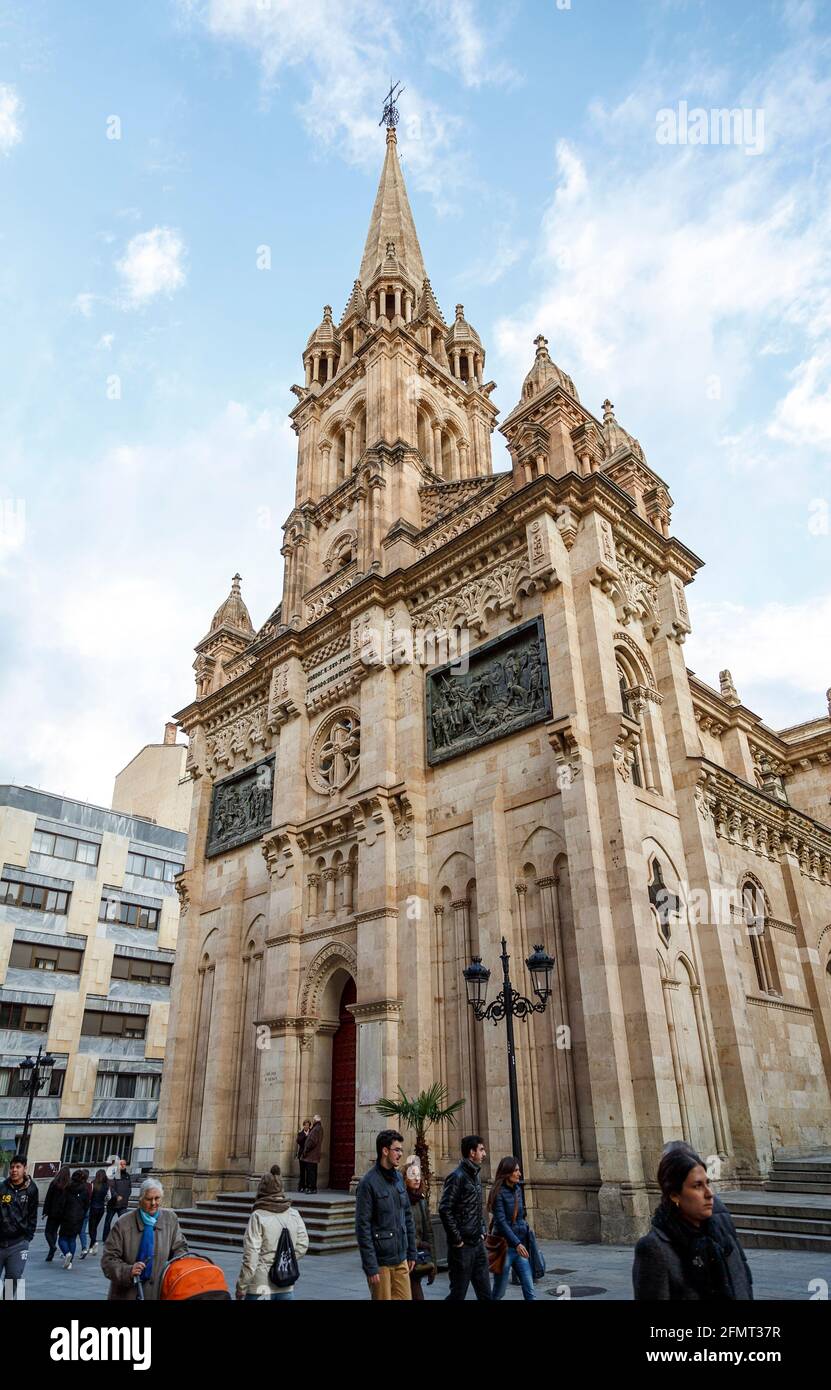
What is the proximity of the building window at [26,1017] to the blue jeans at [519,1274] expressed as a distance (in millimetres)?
36423

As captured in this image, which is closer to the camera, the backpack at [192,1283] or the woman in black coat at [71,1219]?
the backpack at [192,1283]

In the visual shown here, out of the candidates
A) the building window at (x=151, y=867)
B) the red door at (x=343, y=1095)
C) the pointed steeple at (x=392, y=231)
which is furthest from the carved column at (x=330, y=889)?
the building window at (x=151, y=867)

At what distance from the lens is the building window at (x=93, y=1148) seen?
38781 millimetres

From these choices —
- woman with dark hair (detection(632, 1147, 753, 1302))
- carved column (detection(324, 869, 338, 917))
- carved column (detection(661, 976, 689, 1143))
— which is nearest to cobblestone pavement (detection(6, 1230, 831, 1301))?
carved column (detection(661, 976, 689, 1143))

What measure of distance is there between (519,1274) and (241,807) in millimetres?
20238

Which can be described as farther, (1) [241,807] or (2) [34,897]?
(2) [34,897]

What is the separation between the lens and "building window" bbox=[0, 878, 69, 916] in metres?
40.5

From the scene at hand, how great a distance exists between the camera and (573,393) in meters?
21.6

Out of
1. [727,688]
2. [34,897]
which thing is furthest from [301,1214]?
[34,897]

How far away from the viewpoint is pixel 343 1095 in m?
21.1

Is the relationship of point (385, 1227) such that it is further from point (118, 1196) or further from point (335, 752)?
point (335, 752)

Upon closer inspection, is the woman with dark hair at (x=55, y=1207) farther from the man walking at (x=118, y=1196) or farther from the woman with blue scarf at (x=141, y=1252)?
the woman with blue scarf at (x=141, y=1252)

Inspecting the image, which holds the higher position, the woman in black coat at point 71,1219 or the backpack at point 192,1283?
the backpack at point 192,1283
